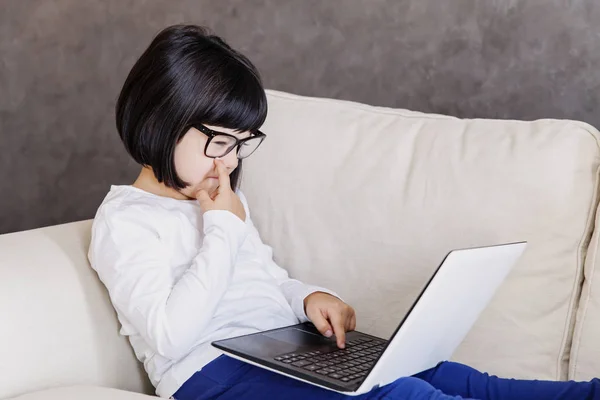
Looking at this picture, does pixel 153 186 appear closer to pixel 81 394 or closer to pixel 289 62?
pixel 81 394

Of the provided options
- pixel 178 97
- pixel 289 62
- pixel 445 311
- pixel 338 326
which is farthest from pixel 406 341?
pixel 289 62

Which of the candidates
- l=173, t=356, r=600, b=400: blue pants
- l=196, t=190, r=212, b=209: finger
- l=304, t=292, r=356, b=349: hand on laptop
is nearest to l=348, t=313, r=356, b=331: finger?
l=304, t=292, r=356, b=349: hand on laptop

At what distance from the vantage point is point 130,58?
1955 mm

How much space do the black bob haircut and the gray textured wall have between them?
53 cm

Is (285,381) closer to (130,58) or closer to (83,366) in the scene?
(83,366)

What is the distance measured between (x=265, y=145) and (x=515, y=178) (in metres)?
0.43

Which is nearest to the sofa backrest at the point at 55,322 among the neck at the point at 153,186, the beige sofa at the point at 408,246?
the beige sofa at the point at 408,246

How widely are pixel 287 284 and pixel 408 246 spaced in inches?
8.4

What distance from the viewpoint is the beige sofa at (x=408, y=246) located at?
112 centimetres

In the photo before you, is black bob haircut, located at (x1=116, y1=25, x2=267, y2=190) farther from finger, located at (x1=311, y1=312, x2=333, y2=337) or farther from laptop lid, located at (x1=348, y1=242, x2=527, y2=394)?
laptop lid, located at (x1=348, y1=242, x2=527, y2=394)

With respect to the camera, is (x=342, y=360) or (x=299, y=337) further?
(x=299, y=337)

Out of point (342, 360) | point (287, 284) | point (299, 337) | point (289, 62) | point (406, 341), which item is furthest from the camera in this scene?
point (289, 62)

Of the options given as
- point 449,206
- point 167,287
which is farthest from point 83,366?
point 449,206

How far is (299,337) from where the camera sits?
1.15 m
